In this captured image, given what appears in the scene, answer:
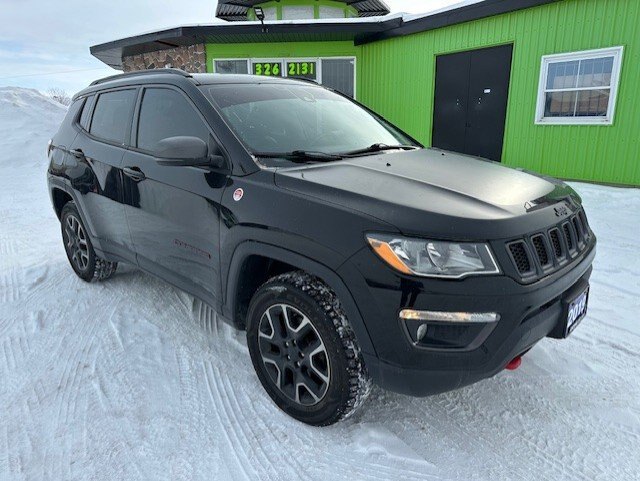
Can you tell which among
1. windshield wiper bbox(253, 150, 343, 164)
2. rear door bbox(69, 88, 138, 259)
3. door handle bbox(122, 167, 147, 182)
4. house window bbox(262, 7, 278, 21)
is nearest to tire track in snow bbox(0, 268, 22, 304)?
rear door bbox(69, 88, 138, 259)

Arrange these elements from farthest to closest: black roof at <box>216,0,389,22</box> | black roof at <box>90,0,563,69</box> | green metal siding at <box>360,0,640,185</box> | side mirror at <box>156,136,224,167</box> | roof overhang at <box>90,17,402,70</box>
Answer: black roof at <box>216,0,389,22</box> → roof overhang at <box>90,17,402,70</box> → black roof at <box>90,0,563,69</box> → green metal siding at <box>360,0,640,185</box> → side mirror at <box>156,136,224,167</box>

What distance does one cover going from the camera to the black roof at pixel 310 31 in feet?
32.8

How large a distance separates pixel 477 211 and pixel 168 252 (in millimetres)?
1980

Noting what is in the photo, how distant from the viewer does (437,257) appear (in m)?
1.82

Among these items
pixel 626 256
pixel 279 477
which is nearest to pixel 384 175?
pixel 279 477

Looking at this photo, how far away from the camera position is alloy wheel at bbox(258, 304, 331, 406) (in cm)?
216

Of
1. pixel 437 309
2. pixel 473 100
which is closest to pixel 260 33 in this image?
pixel 473 100

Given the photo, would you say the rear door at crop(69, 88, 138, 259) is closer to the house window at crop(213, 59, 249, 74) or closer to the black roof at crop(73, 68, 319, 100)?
the black roof at crop(73, 68, 319, 100)

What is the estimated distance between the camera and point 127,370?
278cm

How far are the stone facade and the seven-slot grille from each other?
12756 millimetres

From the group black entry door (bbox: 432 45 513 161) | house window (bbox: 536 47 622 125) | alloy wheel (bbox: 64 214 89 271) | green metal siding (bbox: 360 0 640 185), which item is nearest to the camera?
alloy wheel (bbox: 64 214 89 271)

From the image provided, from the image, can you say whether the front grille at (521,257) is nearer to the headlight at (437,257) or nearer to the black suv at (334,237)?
the black suv at (334,237)

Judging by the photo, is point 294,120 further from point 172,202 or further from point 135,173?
point 135,173

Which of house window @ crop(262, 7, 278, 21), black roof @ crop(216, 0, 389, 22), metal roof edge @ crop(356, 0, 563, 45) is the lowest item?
metal roof edge @ crop(356, 0, 563, 45)
